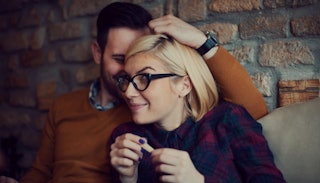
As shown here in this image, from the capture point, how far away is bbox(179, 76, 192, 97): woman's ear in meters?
1.33

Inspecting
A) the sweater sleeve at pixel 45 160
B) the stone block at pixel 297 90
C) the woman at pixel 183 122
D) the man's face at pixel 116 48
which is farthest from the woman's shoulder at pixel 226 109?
the sweater sleeve at pixel 45 160

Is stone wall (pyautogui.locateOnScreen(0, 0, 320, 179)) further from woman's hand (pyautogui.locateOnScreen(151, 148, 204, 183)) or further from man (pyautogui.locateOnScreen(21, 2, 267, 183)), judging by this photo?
woman's hand (pyautogui.locateOnScreen(151, 148, 204, 183))

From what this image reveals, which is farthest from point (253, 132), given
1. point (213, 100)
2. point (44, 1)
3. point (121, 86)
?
point (44, 1)

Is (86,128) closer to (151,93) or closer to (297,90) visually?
(151,93)

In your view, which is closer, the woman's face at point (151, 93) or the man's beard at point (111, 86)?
the woman's face at point (151, 93)

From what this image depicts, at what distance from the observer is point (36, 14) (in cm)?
233

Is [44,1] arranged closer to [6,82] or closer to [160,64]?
[6,82]

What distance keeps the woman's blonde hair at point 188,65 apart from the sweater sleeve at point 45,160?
70 cm

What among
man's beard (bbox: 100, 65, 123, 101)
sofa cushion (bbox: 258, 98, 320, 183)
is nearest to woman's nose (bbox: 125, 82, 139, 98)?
man's beard (bbox: 100, 65, 123, 101)

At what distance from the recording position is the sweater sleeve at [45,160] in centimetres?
177

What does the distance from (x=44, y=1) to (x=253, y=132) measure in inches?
63.3

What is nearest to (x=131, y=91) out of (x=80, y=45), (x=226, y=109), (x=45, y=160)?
(x=226, y=109)

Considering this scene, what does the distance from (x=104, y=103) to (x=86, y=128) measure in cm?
15

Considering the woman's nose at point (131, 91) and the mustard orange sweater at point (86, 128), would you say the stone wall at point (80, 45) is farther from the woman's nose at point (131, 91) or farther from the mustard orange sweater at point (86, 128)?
the woman's nose at point (131, 91)
